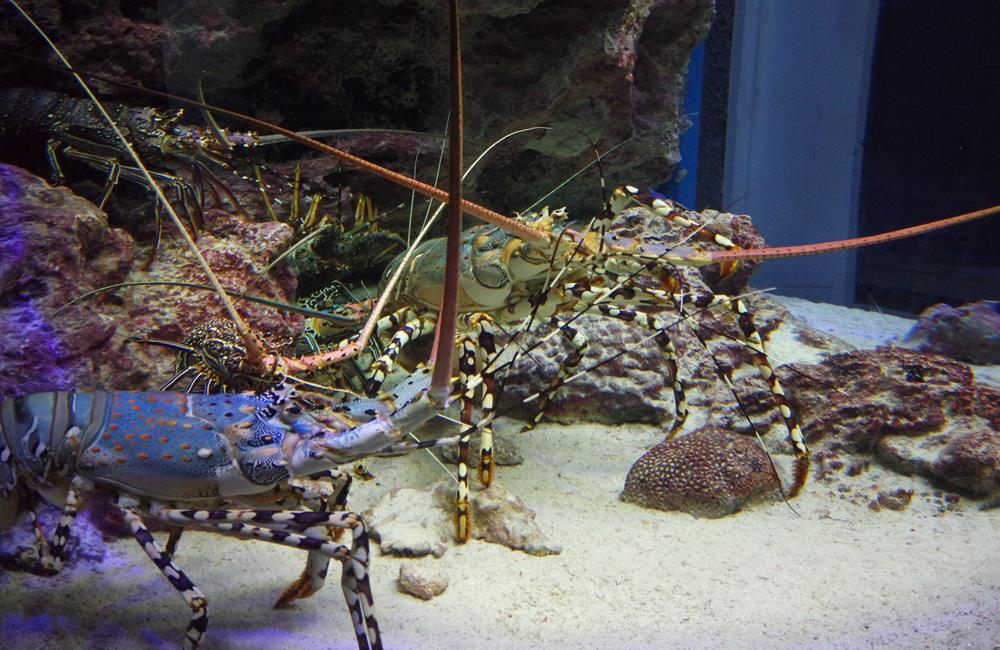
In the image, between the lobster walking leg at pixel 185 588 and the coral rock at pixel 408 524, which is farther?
the coral rock at pixel 408 524

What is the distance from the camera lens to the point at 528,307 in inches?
138

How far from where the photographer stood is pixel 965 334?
5.51 metres

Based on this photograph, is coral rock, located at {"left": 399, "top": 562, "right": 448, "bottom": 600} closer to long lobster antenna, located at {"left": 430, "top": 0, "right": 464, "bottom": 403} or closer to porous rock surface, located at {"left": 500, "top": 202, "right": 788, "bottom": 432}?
long lobster antenna, located at {"left": 430, "top": 0, "right": 464, "bottom": 403}

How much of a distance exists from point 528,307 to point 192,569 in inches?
81.5

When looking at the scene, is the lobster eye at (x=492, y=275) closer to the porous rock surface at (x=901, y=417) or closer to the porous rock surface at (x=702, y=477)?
the porous rock surface at (x=702, y=477)

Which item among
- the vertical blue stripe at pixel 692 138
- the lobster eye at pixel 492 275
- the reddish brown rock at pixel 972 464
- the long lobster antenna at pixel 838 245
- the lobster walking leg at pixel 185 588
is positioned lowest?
the reddish brown rock at pixel 972 464

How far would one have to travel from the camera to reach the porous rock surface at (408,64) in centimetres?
299

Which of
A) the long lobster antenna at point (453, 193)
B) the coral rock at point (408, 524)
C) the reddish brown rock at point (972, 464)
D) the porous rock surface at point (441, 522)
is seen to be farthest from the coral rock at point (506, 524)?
the reddish brown rock at point (972, 464)

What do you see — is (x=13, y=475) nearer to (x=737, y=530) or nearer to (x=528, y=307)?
(x=528, y=307)

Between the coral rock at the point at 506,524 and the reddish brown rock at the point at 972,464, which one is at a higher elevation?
the reddish brown rock at the point at 972,464

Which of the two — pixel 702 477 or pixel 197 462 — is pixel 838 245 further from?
pixel 197 462

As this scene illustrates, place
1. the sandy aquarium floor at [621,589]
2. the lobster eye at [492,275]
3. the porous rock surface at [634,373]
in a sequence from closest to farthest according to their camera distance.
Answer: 1. the sandy aquarium floor at [621,589]
2. the lobster eye at [492,275]
3. the porous rock surface at [634,373]

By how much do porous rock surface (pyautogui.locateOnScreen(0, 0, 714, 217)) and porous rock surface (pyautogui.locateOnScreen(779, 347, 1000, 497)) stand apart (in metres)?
2.33

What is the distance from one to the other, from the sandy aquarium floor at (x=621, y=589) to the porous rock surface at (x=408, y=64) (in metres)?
2.30
